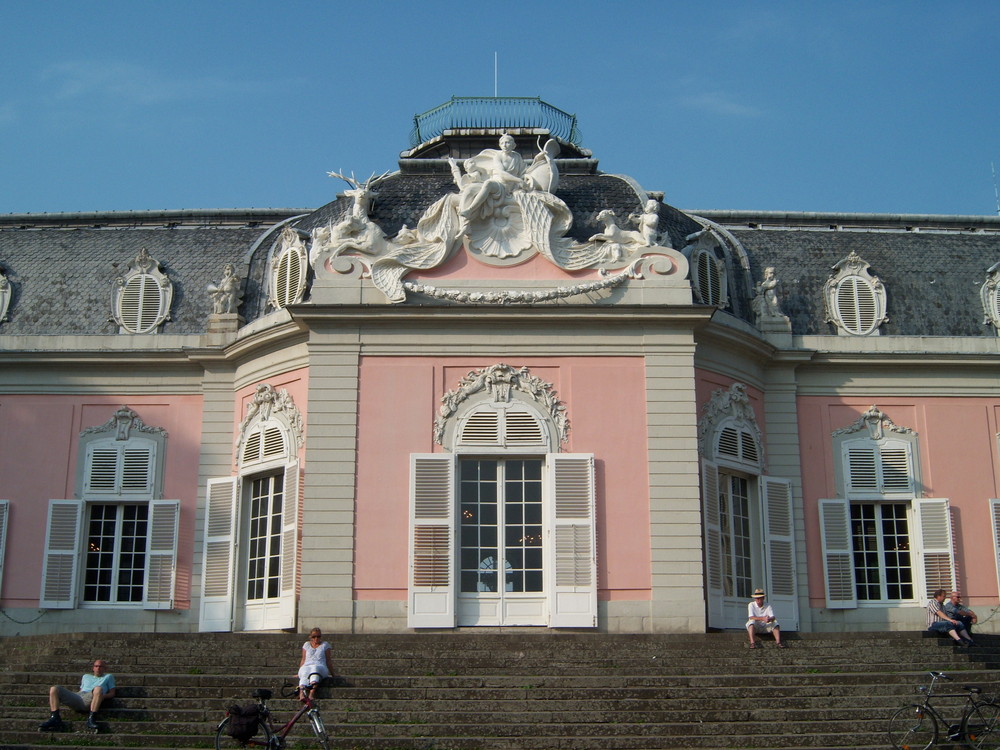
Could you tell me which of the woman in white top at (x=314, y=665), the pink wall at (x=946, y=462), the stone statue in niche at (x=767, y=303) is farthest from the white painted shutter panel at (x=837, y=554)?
the woman in white top at (x=314, y=665)

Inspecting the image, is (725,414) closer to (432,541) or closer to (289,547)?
(432,541)

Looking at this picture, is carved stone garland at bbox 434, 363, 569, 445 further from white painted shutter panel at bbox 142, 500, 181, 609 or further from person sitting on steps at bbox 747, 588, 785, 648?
white painted shutter panel at bbox 142, 500, 181, 609

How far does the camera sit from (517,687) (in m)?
16.3

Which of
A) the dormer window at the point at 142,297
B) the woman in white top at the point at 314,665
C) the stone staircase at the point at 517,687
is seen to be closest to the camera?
the stone staircase at the point at 517,687

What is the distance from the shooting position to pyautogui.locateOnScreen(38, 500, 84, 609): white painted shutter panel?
2305 centimetres

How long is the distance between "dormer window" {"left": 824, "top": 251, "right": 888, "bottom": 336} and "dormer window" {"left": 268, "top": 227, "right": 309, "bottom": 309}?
998cm

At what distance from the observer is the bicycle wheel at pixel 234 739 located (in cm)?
1424

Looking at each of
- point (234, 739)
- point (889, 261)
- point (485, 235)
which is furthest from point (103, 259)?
point (889, 261)

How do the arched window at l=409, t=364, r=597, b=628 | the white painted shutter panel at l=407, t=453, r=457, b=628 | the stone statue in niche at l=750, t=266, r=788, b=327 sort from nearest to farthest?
the white painted shutter panel at l=407, t=453, r=457, b=628, the arched window at l=409, t=364, r=597, b=628, the stone statue in niche at l=750, t=266, r=788, b=327

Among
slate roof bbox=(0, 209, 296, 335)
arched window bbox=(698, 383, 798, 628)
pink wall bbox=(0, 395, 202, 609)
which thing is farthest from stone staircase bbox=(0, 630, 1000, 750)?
slate roof bbox=(0, 209, 296, 335)

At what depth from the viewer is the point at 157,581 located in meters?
23.0

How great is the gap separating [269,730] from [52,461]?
11237 mm

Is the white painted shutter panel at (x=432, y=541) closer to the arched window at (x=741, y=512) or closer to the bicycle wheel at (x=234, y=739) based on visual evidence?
the arched window at (x=741, y=512)

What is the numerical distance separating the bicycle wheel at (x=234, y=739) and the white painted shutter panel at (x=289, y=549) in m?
5.53
